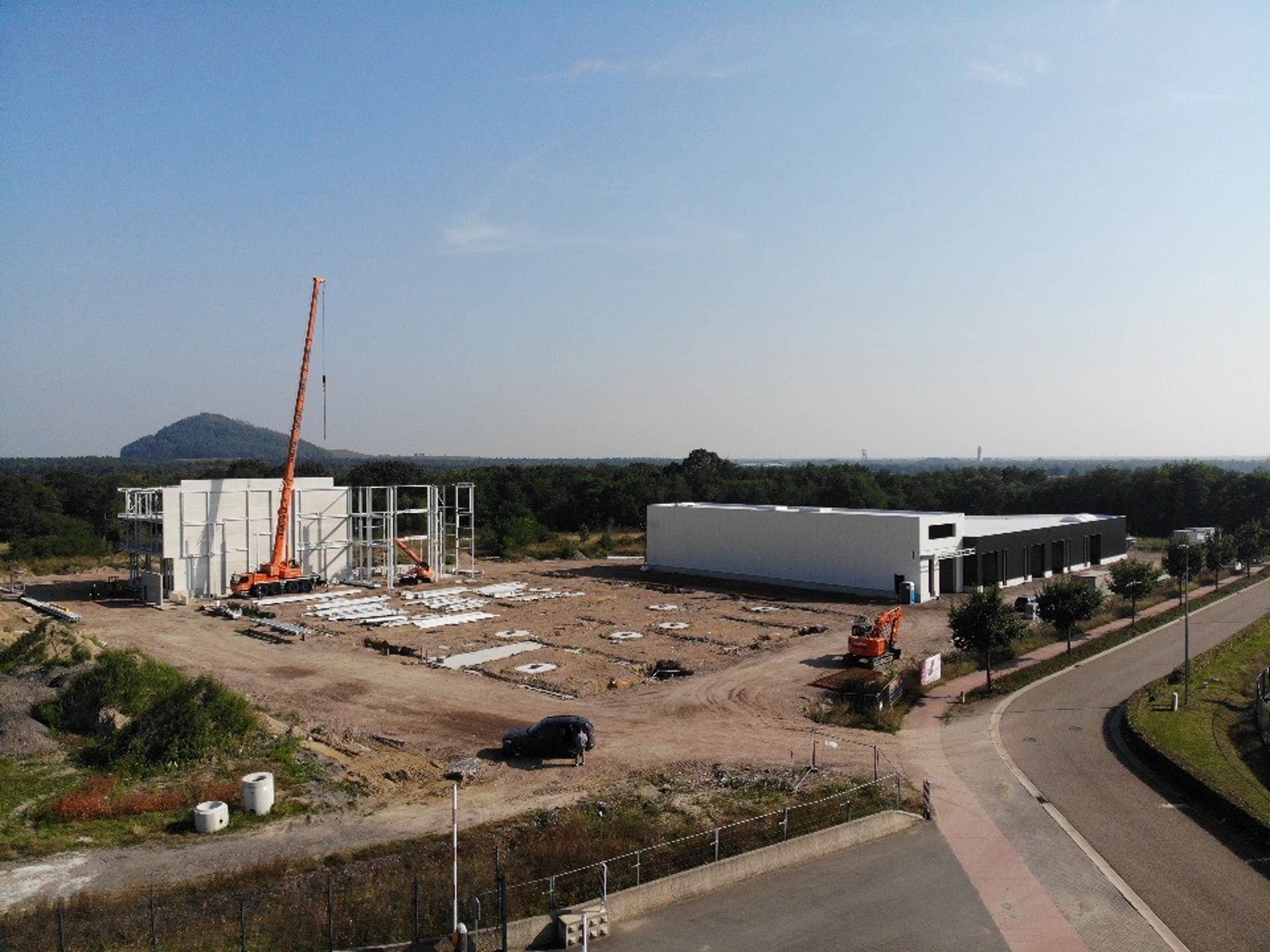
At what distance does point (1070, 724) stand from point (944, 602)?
24217mm

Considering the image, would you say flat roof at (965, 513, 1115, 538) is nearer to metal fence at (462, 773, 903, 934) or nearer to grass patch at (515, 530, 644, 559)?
grass patch at (515, 530, 644, 559)

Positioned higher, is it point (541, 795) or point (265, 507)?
point (265, 507)

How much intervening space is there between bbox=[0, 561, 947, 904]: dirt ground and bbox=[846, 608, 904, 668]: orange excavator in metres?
1.19

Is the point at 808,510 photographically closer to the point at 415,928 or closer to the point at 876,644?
the point at 876,644

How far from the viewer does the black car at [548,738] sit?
86.2ft

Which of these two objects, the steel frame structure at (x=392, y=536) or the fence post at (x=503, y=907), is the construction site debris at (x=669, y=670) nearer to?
the fence post at (x=503, y=907)

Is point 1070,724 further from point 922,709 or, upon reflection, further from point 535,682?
point 535,682

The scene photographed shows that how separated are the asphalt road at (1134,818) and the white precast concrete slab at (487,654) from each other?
20993 mm

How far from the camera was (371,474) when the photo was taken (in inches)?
5118

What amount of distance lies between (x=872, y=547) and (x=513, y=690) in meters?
29.8

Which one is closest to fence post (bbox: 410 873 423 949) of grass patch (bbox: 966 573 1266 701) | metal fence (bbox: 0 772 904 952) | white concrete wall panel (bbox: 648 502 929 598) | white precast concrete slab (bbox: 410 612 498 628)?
metal fence (bbox: 0 772 904 952)

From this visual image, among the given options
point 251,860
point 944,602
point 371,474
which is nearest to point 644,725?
point 251,860

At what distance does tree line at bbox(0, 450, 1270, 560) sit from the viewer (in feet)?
298

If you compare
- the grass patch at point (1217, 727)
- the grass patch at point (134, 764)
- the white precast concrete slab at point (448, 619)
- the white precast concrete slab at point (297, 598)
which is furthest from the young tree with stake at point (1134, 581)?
the white precast concrete slab at point (297, 598)
